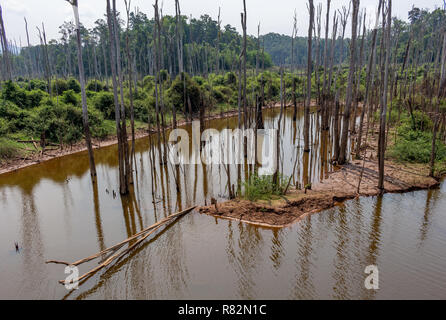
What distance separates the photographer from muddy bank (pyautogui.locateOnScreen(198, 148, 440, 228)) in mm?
7133

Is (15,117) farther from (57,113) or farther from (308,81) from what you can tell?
(308,81)

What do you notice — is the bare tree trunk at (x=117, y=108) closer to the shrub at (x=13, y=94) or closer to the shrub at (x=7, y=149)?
the shrub at (x=7, y=149)

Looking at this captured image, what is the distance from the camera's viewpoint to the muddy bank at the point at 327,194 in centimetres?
713

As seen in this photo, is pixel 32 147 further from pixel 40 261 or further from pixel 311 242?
pixel 311 242

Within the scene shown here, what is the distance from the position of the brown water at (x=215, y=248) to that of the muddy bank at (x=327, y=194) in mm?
267

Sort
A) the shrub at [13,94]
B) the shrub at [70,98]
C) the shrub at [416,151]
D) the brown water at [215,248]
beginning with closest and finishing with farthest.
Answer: the brown water at [215,248], the shrub at [416,151], the shrub at [13,94], the shrub at [70,98]

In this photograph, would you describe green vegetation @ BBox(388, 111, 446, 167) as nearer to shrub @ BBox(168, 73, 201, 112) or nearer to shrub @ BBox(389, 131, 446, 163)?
shrub @ BBox(389, 131, 446, 163)

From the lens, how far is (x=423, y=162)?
1012 cm

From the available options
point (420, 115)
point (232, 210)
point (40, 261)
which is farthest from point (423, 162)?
point (40, 261)

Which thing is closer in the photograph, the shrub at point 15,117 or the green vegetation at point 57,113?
the green vegetation at point 57,113

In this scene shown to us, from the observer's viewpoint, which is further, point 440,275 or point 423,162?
point 423,162

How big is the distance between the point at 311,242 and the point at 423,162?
6.43 meters

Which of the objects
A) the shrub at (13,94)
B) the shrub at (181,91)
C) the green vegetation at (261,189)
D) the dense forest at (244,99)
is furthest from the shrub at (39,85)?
the green vegetation at (261,189)

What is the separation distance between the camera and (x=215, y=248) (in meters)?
6.08
